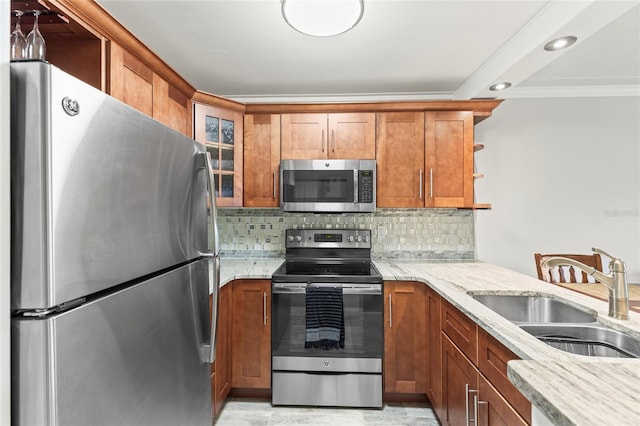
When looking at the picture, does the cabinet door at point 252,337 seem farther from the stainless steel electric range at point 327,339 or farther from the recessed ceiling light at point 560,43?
the recessed ceiling light at point 560,43

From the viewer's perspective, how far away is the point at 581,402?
0.70m

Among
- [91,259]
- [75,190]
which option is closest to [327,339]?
[91,259]

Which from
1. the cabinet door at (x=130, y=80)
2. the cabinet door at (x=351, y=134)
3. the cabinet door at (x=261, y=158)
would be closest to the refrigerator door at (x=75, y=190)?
the cabinet door at (x=130, y=80)

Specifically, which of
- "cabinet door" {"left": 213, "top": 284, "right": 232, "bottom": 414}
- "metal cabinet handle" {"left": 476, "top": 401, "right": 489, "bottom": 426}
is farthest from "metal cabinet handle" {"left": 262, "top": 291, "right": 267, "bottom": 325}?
"metal cabinet handle" {"left": 476, "top": 401, "right": 489, "bottom": 426}

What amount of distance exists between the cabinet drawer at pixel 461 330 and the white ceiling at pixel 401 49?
4.83 feet

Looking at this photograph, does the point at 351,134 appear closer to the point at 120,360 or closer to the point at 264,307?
the point at 264,307

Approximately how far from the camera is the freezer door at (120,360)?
631mm

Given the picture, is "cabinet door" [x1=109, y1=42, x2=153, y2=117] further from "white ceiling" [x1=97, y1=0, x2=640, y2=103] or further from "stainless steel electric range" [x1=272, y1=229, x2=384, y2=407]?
"stainless steel electric range" [x1=272, y1=229, x2=384, y2=407]

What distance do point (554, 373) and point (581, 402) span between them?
0.14m

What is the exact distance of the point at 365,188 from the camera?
263cm

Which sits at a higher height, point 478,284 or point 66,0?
point 66,0

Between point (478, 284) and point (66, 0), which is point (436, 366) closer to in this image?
point (478, 284)

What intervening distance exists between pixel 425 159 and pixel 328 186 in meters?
0.81

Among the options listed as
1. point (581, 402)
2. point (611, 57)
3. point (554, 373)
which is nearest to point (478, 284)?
point (554, 373)
